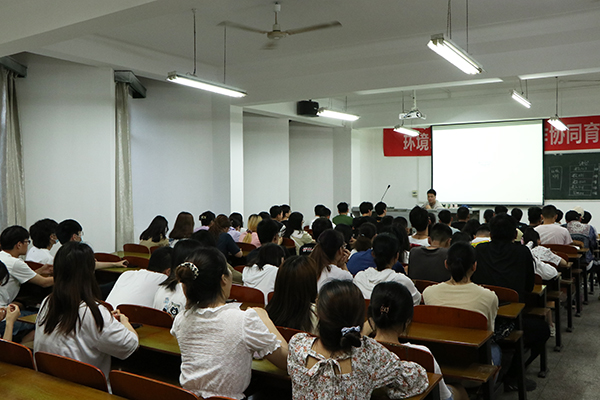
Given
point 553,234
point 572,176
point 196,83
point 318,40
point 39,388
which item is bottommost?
point 39,388

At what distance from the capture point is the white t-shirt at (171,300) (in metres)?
2.75

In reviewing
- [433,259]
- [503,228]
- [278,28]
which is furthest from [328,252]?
[278,28]

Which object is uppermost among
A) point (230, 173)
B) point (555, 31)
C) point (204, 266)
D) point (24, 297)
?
point (555, 31)

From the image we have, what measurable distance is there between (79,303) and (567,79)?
945cm

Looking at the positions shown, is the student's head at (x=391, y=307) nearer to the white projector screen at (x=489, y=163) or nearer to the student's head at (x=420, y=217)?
the student's head at (x=420, y=217)

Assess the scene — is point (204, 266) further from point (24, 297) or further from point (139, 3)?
point (24, 297)

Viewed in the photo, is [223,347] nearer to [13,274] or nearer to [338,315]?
[338,315]

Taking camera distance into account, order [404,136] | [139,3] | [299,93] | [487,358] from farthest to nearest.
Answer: [404,136] < [299,93] < [139,3] < [487,358]

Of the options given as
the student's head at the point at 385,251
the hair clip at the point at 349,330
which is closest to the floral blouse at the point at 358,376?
the hair clip at the point at 349,330

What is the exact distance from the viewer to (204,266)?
1952mm

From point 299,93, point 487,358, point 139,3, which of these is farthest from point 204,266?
point 299,93

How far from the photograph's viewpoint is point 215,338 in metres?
1.89

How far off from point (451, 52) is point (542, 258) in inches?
80.5

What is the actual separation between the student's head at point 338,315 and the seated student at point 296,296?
0.53m
